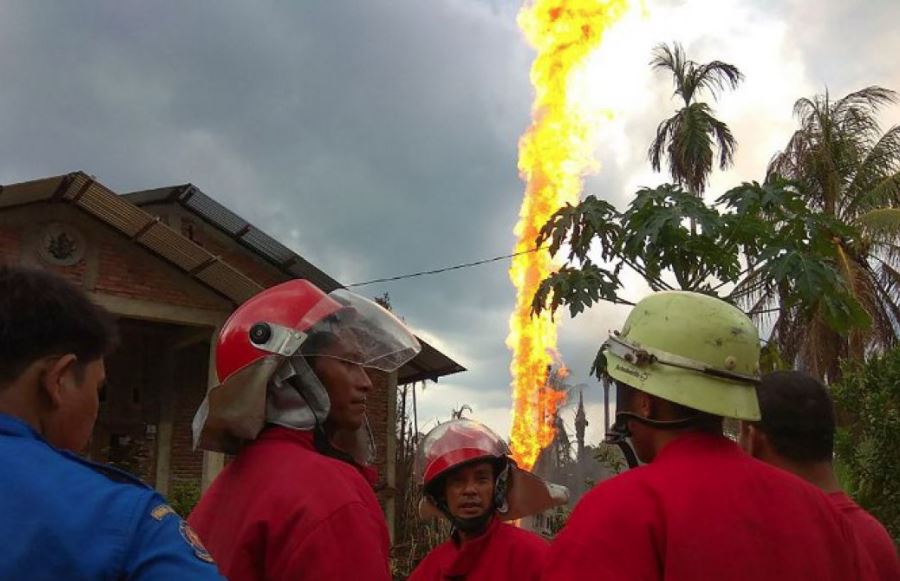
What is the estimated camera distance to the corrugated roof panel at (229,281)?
12.0m

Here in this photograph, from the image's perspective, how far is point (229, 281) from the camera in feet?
40.0

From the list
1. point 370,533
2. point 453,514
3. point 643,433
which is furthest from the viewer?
point 453,514

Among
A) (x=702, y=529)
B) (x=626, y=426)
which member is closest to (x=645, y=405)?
(x=626, y=426)

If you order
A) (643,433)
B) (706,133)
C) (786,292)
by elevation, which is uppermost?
(706,133)

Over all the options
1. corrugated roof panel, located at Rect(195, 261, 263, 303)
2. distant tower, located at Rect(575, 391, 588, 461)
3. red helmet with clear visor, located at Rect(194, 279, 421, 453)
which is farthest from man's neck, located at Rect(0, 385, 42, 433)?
distant tower, located at Rect(575, 391, 588, 461)

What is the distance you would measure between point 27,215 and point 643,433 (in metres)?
11.5

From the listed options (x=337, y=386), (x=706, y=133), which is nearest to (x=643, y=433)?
(x=337, y=386)

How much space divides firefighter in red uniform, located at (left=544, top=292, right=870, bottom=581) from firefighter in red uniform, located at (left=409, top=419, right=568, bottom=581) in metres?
1.79

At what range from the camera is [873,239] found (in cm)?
1571

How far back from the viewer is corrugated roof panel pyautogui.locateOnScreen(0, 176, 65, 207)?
430 inches

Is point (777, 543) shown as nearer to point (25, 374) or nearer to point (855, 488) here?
point (25, 374)

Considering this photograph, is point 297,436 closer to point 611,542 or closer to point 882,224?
point 611,542

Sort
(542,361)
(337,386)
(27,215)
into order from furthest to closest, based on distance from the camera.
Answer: (542,361) → (27,215) → (337,386)

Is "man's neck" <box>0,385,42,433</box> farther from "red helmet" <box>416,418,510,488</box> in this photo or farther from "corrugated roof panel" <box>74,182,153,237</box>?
"corrugated roof panel" <box>74,182,153,237</box>
